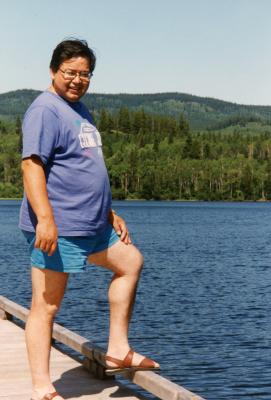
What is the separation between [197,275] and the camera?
115 ft

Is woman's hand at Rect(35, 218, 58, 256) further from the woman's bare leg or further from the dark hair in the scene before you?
the dark hair

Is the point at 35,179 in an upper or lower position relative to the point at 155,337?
upper

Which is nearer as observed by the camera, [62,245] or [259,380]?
[62,245]

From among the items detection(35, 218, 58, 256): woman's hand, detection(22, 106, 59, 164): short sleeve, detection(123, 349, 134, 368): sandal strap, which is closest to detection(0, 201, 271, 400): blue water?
detection(123, 349, 134, 368): sandal strap

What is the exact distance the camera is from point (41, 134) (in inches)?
177

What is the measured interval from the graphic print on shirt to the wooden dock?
5.71ft

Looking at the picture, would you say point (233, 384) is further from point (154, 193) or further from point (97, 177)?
point (154, 193)

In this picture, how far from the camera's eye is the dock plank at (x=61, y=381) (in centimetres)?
527

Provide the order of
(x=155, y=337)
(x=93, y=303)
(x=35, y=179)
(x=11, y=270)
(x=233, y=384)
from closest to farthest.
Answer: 1. (x=35, y=179)
2. (x=233, y=384)
3. (x=155, y=337)
4. (x=93, y=303)
5. (x=11, y=270)

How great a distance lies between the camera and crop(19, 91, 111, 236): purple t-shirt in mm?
4531

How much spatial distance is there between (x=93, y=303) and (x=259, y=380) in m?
10.9

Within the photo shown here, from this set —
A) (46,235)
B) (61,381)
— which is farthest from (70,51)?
(61,381)

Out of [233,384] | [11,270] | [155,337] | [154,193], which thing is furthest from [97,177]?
[154,193]

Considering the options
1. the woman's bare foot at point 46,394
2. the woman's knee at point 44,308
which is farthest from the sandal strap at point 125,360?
the woman's knee at point 44,308
